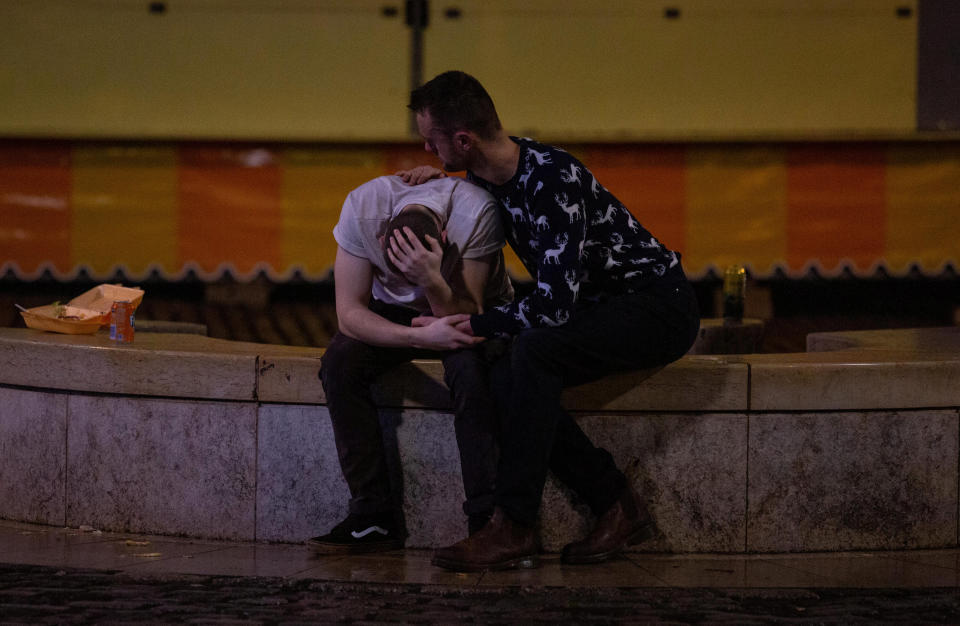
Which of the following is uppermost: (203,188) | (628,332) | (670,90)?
(670,90)

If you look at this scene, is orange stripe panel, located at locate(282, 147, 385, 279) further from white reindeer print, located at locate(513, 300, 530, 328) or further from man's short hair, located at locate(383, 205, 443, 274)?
white reindeer print, located at locate(513, 300, 530, 328)

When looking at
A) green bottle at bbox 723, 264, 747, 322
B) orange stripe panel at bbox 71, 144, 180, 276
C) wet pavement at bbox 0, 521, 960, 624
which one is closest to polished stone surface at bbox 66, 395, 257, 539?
wet pavement at bbox 0, 521, 960, 624

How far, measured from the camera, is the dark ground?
32.4 ft

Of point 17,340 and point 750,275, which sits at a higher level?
point 750,275

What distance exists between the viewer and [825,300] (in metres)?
10.9

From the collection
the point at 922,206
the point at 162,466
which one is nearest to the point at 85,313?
the point at 162,466

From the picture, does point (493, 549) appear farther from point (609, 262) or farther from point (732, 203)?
point (732, 203)

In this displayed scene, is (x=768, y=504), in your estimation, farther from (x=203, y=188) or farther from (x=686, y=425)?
(x=203, y=188)

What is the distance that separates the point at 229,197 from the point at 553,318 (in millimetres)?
6389

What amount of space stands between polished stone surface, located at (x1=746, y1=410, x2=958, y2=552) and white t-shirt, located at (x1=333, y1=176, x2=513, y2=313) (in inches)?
45.4

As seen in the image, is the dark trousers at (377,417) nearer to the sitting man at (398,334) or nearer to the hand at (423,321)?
the sitting man at (398,334)

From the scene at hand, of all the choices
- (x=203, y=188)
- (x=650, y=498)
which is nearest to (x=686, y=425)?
(x=650, y=498)

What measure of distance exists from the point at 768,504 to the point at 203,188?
668cm

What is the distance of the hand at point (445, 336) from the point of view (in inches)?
165
